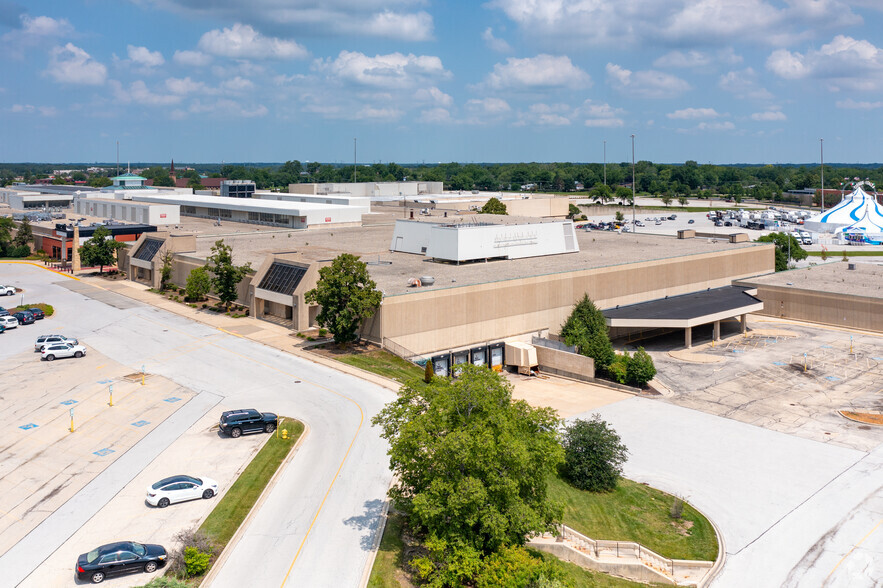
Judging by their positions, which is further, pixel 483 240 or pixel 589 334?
pixel 483 240

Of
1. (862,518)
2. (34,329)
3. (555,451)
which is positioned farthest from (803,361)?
(34,329)

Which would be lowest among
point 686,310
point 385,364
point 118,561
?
point 118,561

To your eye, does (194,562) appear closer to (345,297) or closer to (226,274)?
(345,297)

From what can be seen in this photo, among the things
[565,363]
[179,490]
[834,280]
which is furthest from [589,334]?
[834,280]

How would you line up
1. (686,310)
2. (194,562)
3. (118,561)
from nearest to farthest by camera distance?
1. (118,561)
2. (194,562)
3. (686,310)

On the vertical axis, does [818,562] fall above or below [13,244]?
below

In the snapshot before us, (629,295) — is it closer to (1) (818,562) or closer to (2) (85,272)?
(1) (818,562)

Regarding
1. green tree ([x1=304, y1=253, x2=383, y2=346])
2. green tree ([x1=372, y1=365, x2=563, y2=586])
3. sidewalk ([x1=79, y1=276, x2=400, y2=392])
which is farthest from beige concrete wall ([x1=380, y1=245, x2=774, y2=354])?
green tree ([x1=372, y1=365, x2=563, y2=586])
